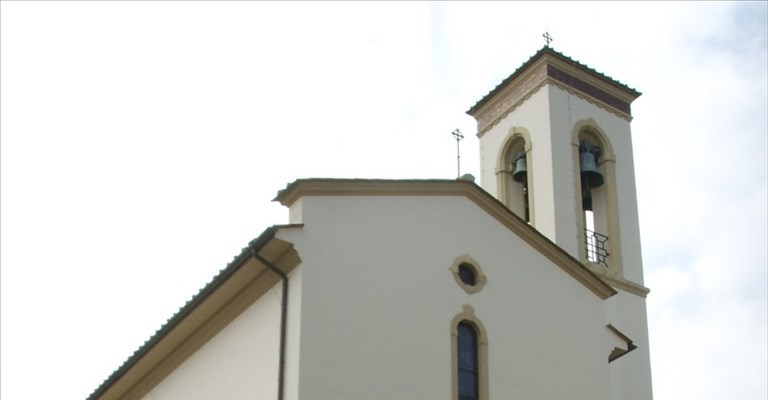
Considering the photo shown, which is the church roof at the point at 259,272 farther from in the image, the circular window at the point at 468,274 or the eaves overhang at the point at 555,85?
the eaves overhang at the point at 555,85

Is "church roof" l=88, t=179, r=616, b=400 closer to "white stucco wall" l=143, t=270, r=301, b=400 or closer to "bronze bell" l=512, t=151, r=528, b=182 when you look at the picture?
"white stucco wall" l=143, t=270, r=301, b=400

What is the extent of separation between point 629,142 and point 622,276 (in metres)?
3.29

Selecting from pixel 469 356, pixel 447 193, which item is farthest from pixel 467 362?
pixel 447 193

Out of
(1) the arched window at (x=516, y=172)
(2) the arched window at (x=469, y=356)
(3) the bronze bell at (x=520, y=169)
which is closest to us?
(2) the arched window at (x=469, y=356)

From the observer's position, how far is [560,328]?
619 inches

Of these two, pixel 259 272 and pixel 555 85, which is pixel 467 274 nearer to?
pixel 259 272

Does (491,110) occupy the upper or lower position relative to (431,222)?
upper

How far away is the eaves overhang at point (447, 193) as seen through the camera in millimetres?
14289

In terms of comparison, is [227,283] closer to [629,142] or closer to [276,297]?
[276,297]

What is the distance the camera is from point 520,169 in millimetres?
23125

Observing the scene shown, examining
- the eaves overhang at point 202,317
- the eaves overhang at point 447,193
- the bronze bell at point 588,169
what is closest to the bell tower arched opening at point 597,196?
the bronze bell at point 588,169

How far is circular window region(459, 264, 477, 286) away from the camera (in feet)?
49.1

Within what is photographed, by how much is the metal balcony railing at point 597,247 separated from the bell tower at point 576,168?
0.02 m

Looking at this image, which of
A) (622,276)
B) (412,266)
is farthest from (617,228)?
(412,266)
